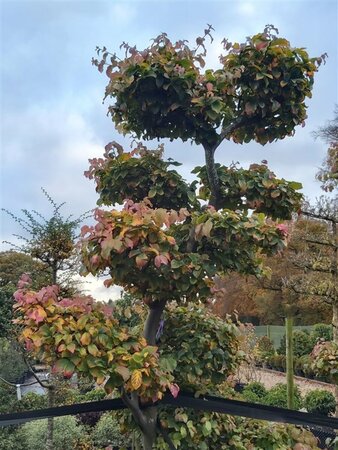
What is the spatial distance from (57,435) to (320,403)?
13.5ft

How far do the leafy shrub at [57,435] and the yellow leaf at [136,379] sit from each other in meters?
A: 3.60

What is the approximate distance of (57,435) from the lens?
475cm

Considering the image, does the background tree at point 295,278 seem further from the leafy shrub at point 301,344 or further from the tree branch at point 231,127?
the leafy shrub at point 301,344

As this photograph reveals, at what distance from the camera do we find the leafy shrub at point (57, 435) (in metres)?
4.66

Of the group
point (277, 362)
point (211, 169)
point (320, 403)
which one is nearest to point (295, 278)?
point (320, 403)

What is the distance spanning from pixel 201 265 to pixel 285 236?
0.35 meters

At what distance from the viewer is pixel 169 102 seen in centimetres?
197

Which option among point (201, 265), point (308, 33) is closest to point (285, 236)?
point (201, 265)

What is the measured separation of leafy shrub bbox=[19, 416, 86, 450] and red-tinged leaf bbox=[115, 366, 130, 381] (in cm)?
358

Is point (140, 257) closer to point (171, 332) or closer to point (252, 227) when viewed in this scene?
point (252, 227)

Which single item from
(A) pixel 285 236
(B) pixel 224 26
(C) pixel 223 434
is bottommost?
(C) pixel 223 434

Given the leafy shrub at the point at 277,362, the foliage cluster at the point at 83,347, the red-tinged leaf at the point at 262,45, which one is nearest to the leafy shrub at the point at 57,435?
the foliage cluster at the point at 83,347

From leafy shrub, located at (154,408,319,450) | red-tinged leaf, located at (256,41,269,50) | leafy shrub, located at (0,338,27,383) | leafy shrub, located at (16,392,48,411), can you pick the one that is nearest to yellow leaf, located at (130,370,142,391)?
leafy shrub, located at (154,408,319,450)

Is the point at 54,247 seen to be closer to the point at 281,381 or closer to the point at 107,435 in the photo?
the point at 107,435
